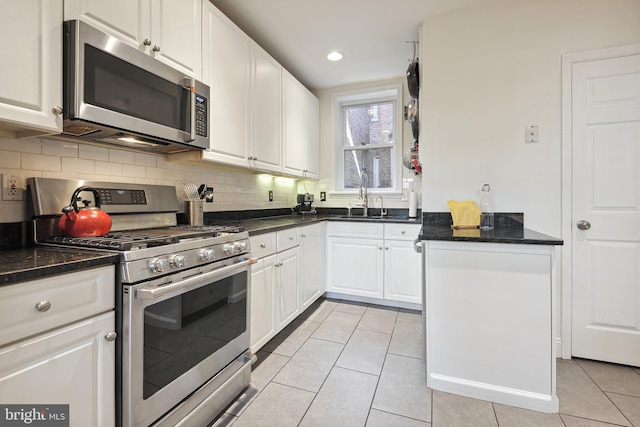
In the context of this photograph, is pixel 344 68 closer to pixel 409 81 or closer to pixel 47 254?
pixel 409 81

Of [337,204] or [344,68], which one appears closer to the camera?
[344,68]

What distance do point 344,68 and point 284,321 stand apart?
2.67m

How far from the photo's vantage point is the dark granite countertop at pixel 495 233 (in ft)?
5.14

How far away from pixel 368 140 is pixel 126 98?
2.92 meters

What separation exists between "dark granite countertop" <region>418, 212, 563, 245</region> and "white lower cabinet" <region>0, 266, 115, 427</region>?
1.56 meters

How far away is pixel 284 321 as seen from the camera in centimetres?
239

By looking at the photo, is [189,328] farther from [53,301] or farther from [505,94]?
[505,94]

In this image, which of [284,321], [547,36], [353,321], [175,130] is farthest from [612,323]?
[175,130]

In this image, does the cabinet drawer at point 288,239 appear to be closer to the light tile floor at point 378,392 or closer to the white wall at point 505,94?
the light tile floor at point 378,392

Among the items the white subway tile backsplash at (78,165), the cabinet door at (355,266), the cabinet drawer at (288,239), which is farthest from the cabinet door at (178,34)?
the cabinet door at (355,266)

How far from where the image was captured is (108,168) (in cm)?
170

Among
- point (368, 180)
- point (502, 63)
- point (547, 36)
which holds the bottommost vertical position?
point (368, 180)

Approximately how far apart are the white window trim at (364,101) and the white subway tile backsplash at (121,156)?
245cm

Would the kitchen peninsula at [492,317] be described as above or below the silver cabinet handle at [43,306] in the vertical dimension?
below
